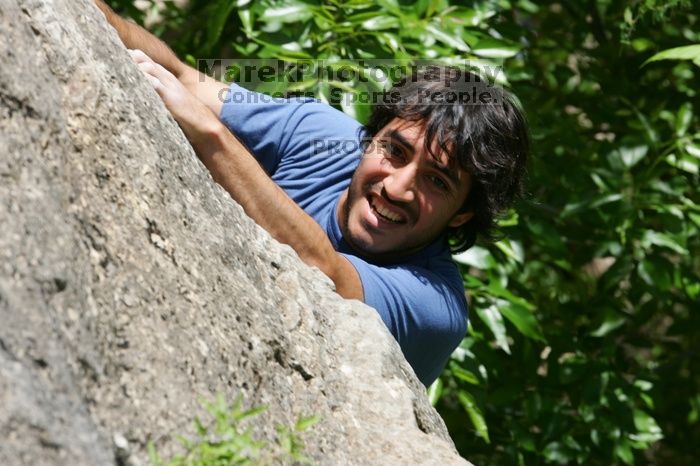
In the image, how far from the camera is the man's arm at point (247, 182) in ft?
6.95

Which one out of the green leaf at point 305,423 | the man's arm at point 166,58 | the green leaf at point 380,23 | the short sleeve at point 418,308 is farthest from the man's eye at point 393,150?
the green leaf at point 305,423

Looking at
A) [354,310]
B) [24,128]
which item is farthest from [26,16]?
[354,310]

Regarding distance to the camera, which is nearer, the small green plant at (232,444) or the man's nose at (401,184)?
the small green plant at (232,444)

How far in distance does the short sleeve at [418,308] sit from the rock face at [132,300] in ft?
1.13

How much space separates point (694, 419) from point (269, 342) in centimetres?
340

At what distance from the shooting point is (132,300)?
61.6 inches

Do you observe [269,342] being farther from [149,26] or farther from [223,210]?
[149,26]

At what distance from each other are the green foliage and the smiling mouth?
0.45m

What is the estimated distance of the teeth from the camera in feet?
8.83

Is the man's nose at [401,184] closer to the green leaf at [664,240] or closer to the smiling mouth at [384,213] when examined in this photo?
the smiling mouth at [384,213]

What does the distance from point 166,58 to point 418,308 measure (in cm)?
82

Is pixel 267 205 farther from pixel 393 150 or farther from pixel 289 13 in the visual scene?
pixel 289 13

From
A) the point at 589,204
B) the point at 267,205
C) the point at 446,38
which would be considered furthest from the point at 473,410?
the point at 267,205

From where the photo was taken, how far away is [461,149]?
2.76m
